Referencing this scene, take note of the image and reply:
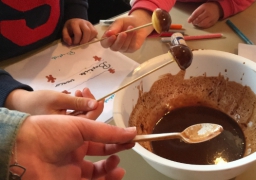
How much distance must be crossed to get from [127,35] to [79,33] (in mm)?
181

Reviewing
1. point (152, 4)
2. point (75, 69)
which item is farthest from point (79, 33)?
point (152, 4)

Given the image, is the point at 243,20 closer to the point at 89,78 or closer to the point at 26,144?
the point at 89,78

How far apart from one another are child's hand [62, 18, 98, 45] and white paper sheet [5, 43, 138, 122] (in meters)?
0.03

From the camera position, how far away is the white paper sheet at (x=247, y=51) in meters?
0.78

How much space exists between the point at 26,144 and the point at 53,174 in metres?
0.08

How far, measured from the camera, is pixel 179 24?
95 centimetres

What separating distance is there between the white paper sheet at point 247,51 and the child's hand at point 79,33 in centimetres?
44

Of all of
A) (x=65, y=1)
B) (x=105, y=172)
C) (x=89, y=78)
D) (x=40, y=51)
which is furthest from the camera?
(x=65, y=1)

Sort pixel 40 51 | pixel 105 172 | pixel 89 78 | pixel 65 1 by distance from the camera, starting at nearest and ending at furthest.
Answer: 1. pixel 105 172
2. pixel 89 78
3. pixel 40 51
4. pixel 65 1

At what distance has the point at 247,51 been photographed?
2.63ft

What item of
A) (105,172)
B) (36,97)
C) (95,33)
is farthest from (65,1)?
(105,172)

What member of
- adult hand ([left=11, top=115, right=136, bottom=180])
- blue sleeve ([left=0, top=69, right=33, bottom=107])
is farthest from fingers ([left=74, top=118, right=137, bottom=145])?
blue sleeve ([left=0, top=69, right=33, bottom=107])

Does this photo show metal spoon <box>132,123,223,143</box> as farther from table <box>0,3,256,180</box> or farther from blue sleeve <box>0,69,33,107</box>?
blue sleeve <box>0,69,33,107</box>

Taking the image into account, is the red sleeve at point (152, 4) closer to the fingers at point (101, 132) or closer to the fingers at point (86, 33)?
the fingers at point (86, 33)
